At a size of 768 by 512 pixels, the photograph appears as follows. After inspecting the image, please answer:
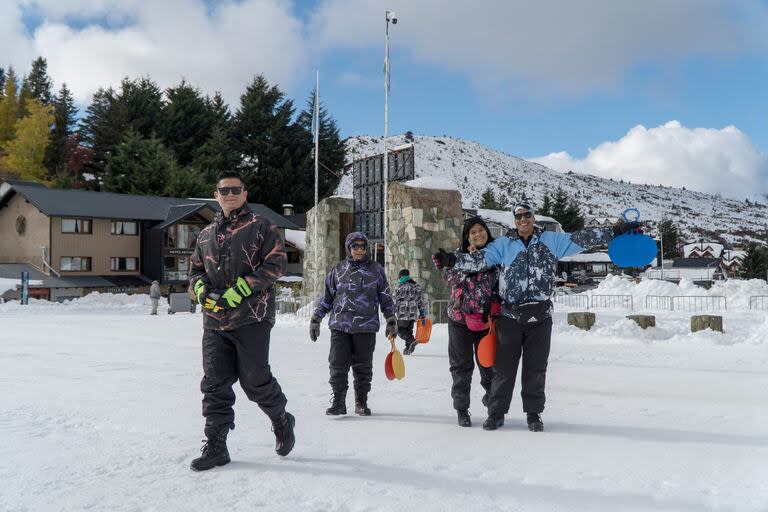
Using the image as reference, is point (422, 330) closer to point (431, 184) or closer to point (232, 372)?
point (232, 372)

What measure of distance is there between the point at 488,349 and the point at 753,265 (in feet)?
159

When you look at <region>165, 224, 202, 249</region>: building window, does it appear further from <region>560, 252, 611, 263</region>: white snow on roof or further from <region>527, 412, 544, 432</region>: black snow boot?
<region>560, 252, 611, 263</region>: white snow on roof

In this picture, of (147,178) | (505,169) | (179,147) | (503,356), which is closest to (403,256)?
(503,356)

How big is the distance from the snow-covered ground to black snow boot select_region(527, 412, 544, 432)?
0.08 m

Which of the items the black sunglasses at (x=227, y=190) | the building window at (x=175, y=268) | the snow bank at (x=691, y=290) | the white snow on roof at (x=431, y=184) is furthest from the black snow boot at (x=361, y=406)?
the building window at (x=175, y=268)

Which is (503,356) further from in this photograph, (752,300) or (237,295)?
(752,300)

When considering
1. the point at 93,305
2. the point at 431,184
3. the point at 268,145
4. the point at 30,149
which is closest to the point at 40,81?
the point at 30,149

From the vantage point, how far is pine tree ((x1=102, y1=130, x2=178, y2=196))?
146 ft

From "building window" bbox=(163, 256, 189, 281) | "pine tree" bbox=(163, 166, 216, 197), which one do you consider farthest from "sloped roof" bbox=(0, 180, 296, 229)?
"pine tree" bbox=(163, 166, 216, 197)

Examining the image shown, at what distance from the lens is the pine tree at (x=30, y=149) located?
169 feet

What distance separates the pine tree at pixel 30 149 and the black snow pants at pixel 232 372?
183ft

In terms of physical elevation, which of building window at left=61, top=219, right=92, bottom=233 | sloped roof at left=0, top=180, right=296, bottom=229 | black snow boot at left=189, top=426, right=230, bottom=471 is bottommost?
black snow boot at left=189, top=426, right=230, bottom=471

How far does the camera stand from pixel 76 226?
35031 millimetres

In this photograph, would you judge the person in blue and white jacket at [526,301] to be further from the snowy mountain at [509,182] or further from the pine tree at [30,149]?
the snowy mountain at [509,182]
